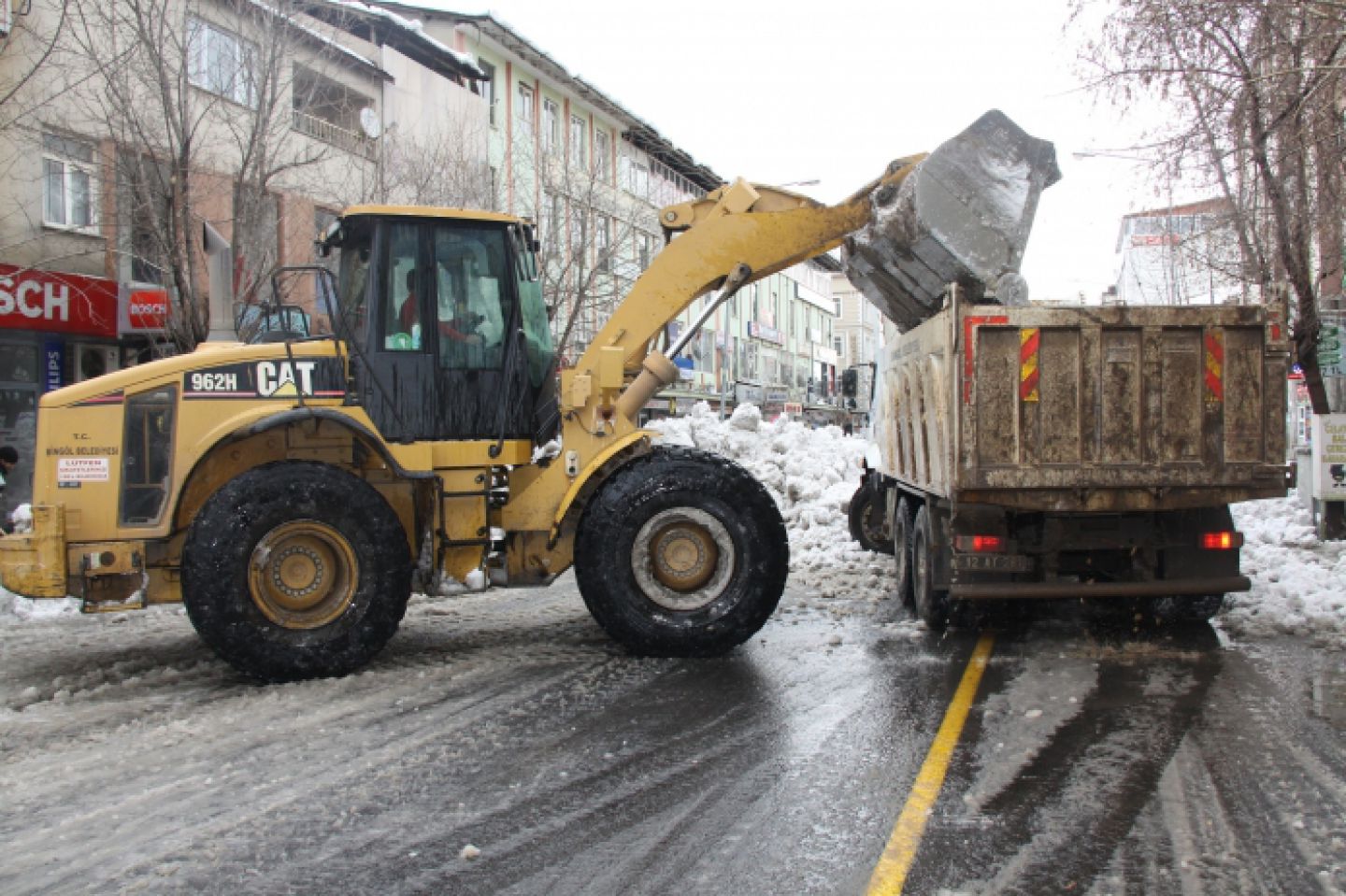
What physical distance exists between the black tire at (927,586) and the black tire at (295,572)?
3.86 metres

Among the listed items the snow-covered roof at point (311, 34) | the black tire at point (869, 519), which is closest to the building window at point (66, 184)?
the snow-covered roof at point (311, 34)

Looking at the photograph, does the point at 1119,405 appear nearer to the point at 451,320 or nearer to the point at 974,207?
the point at 974,207

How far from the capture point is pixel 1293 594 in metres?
9.09

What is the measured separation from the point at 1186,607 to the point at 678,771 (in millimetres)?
5348

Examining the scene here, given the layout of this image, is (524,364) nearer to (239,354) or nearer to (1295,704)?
(239,354)

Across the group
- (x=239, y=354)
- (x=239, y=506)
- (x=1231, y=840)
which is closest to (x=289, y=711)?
(x=239, y=506)

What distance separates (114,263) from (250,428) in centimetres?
1262

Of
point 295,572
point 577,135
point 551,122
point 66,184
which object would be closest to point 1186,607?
point 295,572

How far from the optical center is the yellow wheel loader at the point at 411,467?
7043 millimetres

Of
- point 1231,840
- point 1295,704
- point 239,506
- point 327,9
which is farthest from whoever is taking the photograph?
point 327,9

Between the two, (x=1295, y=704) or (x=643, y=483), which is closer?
(x=1295, y=704)

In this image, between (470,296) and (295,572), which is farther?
(470,296)

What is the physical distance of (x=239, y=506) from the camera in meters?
6.93

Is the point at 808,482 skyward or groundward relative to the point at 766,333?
groundward
